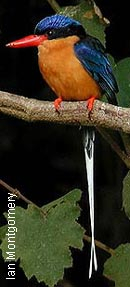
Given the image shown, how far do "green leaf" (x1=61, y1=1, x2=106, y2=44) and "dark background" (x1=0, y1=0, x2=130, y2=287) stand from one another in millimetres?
570

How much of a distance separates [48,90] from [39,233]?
119 cm

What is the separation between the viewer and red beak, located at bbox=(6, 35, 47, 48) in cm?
279

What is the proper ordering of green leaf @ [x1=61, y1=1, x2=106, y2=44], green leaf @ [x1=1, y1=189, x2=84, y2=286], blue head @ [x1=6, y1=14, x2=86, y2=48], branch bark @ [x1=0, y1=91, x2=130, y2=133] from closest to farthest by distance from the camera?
branch bark @ [x1=0, y1=91, x2=130, y2=133], green leaf @ [x1=1, y1=189, x2=84, y2=286], blue head @ [x1=6, y1=14, x2=86, y2=48], green leaf @ [x1=61, y1=1, x2=106, y2=44]

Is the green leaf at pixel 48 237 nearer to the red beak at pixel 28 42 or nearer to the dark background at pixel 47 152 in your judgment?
the red beak at pixel 28 42

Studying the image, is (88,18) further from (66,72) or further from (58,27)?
(66,72)

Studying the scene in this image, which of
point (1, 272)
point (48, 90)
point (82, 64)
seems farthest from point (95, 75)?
point (1, 272)

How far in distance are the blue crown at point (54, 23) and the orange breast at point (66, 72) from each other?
48 mm

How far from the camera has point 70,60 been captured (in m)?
2.81

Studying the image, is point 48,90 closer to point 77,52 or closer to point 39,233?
point 77,52

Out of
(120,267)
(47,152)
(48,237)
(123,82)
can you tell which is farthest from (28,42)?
(47,152)

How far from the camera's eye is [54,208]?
2703mm

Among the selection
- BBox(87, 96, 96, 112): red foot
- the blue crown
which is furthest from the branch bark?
the blue crown

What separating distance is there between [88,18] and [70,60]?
224 millimetres

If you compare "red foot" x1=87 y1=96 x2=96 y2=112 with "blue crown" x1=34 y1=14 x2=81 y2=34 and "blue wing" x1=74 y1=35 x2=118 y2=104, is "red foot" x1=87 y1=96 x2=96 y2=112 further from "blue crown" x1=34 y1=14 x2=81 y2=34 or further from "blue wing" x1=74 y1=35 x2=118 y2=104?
"blue crown" x1=34 y1=14 x2=81 y2=34
